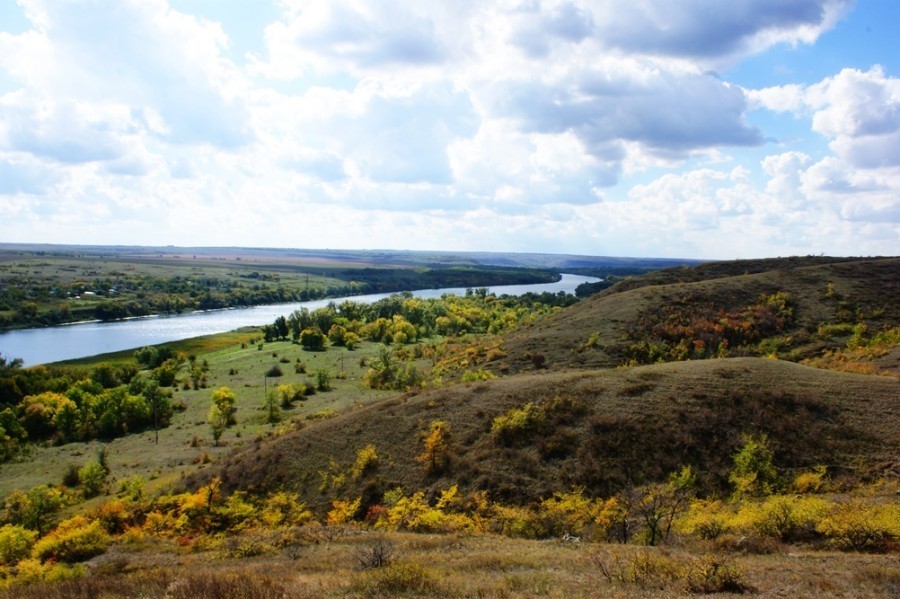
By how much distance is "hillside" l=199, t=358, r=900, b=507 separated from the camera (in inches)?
1220

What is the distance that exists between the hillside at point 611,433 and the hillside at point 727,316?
1856cm

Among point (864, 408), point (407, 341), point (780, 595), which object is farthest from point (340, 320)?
point (780, 595)

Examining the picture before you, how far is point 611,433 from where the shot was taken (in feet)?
112

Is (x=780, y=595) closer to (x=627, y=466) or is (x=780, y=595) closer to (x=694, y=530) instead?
(x=694, y=530)

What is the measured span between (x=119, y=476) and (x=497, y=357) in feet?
139

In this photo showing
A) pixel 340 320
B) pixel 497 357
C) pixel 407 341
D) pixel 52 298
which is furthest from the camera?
pixel 52 298

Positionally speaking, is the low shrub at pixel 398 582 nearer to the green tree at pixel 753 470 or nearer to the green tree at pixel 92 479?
the green tree at pixel 753 470

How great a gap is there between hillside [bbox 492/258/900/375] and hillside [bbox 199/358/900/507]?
60.9 feet

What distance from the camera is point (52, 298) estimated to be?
636ft

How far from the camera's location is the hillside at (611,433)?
31.0m

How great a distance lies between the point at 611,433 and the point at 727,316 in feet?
130

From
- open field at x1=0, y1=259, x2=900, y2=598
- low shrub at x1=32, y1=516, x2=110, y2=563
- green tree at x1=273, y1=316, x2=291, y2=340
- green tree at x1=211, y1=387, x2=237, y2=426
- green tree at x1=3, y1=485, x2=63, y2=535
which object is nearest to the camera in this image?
open field at x1=0, y1=259, x2=900, y2=598

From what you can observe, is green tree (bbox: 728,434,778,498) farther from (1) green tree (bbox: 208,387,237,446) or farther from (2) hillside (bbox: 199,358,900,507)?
(1) green tree (bbox: 208,387,237,446)

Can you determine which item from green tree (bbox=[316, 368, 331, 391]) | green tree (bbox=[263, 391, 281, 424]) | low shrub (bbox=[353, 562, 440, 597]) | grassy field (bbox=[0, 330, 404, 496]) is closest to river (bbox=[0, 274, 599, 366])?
grassy field (bbox=[0, 330, 404, 496])
